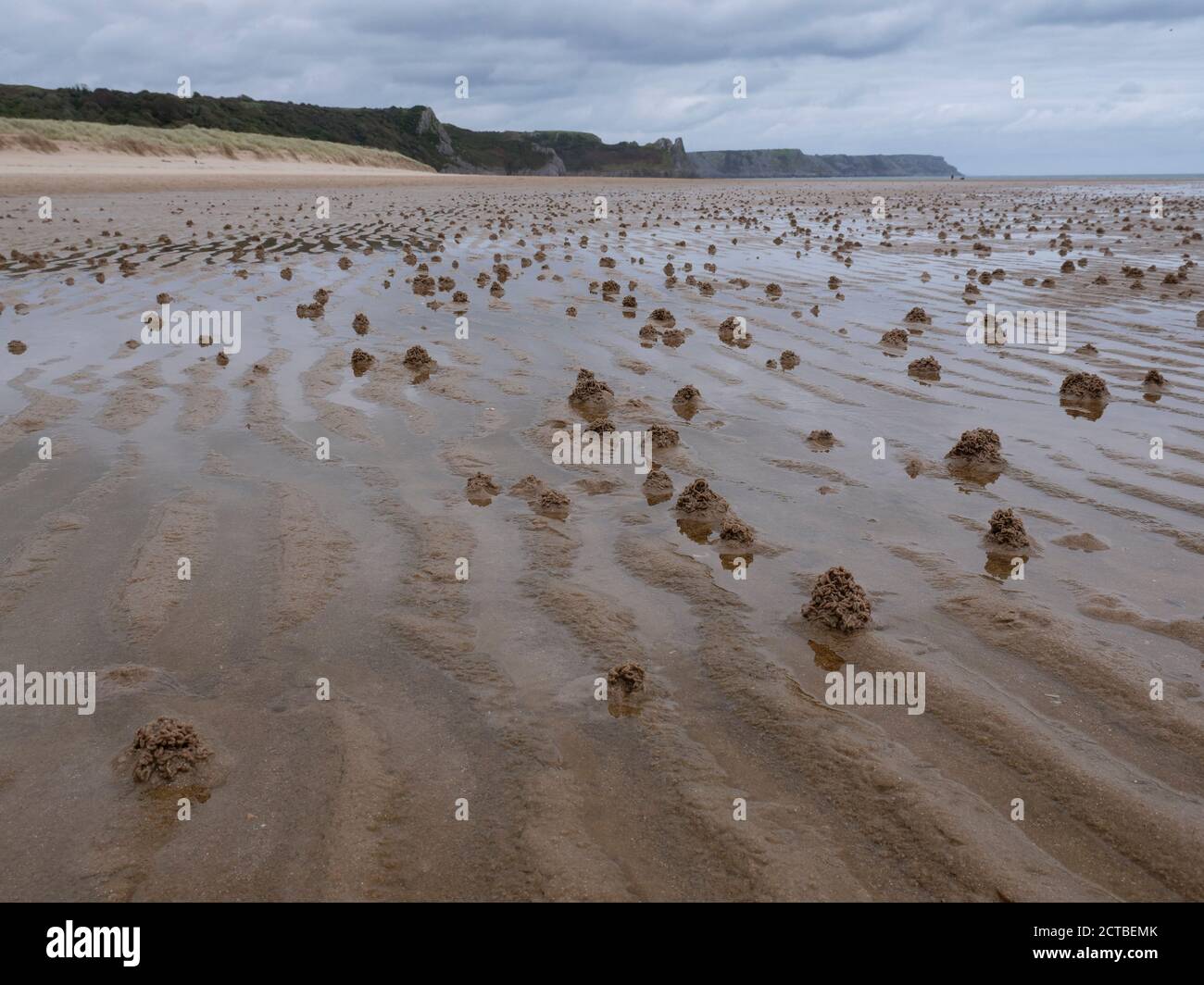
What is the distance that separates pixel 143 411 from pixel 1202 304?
1533 cm

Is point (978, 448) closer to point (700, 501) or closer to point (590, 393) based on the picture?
point (700, 501)

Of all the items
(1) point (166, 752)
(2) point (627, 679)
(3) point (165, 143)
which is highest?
(3) point (165, 143)

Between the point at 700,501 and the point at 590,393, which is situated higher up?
the point at 590,393

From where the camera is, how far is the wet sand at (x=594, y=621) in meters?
3.37

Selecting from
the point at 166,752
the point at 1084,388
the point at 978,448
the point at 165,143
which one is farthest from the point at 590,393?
the point at 165,143

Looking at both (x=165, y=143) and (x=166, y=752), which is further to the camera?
Result: (x=165, y=143)

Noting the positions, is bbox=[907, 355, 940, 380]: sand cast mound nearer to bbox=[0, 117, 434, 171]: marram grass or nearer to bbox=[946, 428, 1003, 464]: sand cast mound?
bbox=[946, 428, 1003, 464]: sand cast mound

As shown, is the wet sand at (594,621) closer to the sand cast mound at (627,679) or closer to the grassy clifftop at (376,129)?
the sand cast mound at (627,679)

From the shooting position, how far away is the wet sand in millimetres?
3365

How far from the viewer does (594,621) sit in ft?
16.4

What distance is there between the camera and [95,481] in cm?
691

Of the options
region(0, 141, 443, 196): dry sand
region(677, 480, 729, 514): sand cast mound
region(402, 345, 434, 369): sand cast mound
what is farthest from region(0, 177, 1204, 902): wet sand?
region(0, 141, 443, 196): dry sand

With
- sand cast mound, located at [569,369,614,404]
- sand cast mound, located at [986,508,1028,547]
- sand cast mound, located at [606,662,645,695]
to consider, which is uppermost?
sand cast mound, located at [569,369,614,404]
